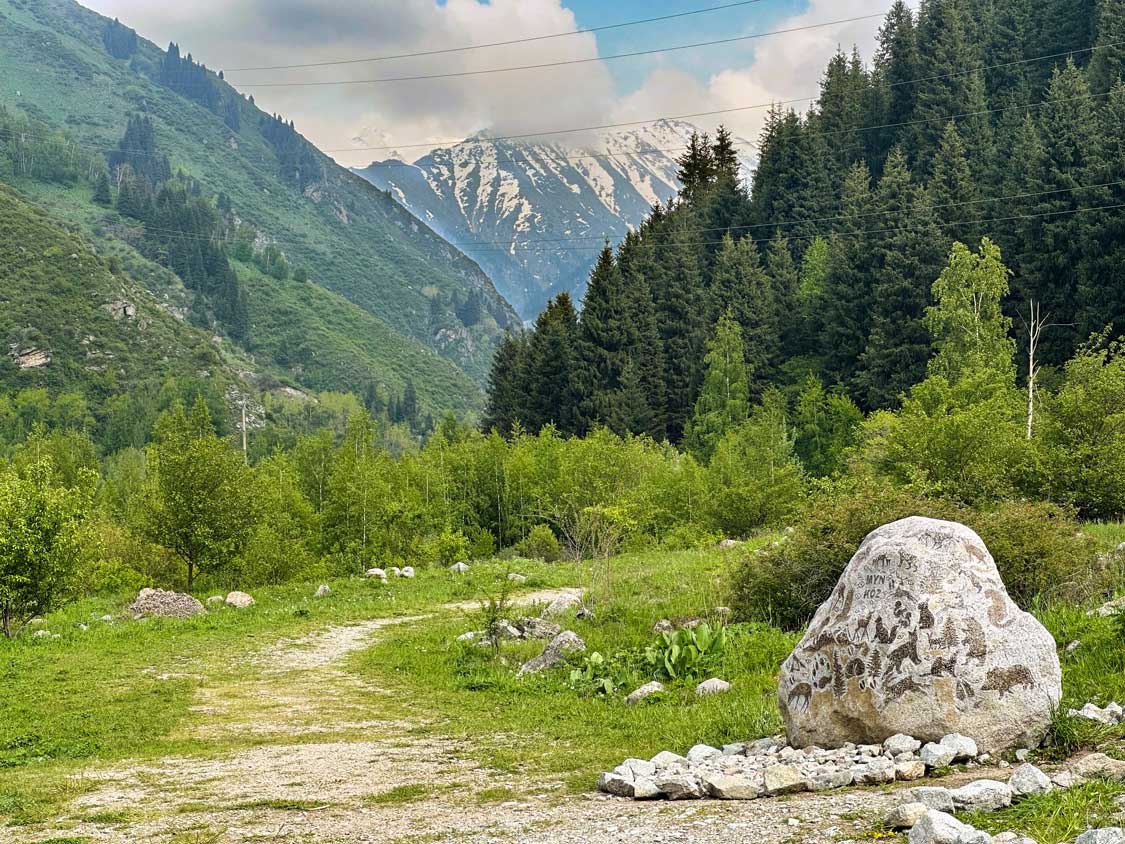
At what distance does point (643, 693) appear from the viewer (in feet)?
50.1

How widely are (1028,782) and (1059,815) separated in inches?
33.6

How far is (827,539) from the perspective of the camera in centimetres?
1912

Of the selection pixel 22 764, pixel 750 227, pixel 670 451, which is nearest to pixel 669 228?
pixel 750 227

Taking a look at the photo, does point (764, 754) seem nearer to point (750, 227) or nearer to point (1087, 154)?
point (1087, 154)

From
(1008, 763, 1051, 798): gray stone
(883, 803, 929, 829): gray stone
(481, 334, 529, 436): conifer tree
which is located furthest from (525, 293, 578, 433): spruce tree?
(883, 803, 929, 829): gray stone

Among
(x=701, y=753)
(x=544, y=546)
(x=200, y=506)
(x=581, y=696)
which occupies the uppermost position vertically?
(x=200, y=506)

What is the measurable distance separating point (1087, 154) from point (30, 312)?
148633 millimetres

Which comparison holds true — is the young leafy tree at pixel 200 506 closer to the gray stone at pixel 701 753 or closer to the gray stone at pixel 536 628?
the gray stone at pixel 536 628

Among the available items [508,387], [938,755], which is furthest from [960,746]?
[508,387]

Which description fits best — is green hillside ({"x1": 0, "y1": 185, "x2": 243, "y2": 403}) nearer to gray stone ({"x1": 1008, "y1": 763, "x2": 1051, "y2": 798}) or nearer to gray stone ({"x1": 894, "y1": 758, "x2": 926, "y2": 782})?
gray stone ({"x1": 894, "y1": 758, "x2": 926, "y2": 782})

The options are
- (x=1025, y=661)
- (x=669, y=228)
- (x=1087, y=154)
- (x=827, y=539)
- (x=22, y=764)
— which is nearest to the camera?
(x=1025, y=661)

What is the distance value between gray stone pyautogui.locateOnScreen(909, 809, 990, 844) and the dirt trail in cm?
80

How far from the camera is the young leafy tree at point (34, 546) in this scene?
24031mm

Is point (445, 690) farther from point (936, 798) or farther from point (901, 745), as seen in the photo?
point (936, 798)
